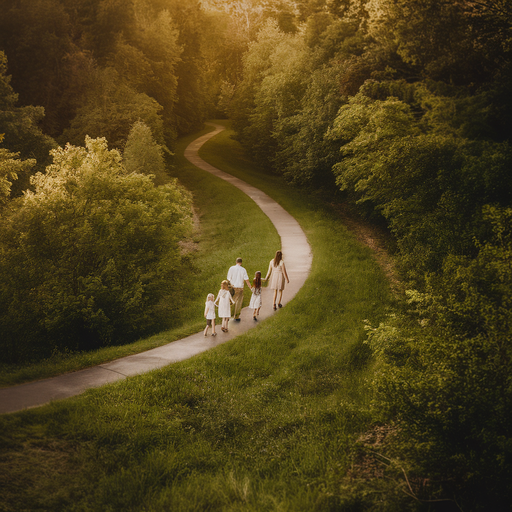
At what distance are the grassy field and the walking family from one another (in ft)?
2.83

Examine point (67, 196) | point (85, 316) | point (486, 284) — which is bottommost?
point (85, 316)

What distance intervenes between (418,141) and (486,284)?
26.1 ft

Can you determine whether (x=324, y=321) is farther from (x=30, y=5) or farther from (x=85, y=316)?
(x=30, y=5)

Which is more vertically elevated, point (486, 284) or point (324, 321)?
point (486, 284)

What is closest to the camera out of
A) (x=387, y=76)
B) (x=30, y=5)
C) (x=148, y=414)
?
(x=148, y=414)

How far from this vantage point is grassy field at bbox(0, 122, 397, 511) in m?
6.62

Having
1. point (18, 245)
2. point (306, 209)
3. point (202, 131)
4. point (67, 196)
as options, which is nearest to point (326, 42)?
point (306, 209)

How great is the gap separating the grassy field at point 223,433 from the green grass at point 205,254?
2011 millimetres

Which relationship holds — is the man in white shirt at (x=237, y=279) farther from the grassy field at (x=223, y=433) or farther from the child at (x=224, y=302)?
the grassy field at (x=223, y=433)

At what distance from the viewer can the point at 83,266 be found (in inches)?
587

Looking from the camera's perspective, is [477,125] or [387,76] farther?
[387,76]

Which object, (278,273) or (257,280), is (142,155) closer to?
(278,273)

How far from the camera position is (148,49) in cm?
4106

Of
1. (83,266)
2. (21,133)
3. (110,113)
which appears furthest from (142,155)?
(83,266)
